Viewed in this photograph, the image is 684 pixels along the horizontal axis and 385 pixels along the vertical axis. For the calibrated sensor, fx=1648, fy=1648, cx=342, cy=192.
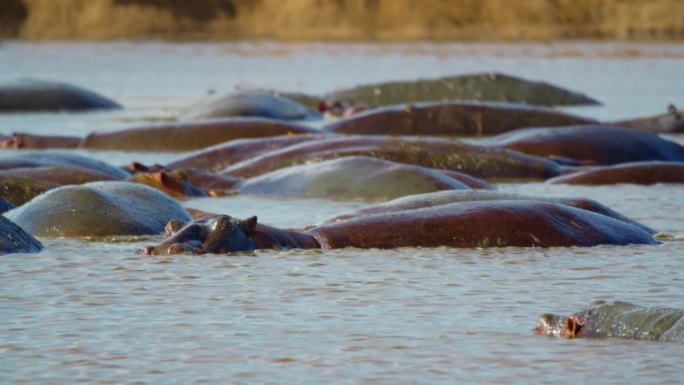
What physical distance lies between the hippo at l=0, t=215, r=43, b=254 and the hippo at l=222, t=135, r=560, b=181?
3.55m

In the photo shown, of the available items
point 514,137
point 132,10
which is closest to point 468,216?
point 514,137

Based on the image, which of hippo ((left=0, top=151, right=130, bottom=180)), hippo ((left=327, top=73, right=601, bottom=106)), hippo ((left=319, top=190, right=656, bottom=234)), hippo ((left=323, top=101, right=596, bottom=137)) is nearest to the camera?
hippo ((left=319, top=190, right=656, bottom=234))

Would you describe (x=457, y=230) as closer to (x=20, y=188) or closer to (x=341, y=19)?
(x=20, y=188)

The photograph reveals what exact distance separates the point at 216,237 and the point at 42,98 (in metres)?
12.1

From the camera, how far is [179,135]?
520 inches

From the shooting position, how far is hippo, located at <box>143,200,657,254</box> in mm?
6672

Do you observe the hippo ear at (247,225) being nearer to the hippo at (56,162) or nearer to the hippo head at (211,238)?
the hippo head at (211,238)

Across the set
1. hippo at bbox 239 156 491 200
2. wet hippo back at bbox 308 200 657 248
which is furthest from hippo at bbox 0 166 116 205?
wet hippo back at bbox 308 200 657 248

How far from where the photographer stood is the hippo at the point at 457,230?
667 cm

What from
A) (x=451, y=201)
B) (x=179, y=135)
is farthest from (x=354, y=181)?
(x=179, y=135)

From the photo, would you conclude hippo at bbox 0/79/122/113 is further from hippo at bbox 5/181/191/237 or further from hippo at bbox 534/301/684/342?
hippo at bbox 534/301/684/342

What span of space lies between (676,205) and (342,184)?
179cm

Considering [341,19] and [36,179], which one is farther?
[341,19]

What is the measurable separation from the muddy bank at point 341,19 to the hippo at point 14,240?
125ft
